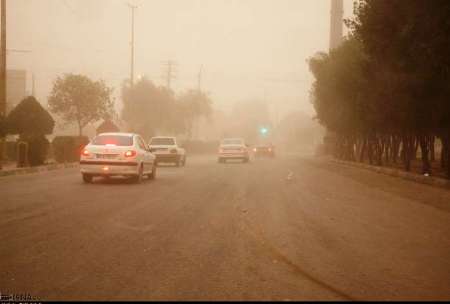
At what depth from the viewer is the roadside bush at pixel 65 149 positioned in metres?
32.9

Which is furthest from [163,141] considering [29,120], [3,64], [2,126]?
[3,64]

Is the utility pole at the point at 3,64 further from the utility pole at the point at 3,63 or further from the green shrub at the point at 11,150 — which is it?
the green shrub at the point at 11,150

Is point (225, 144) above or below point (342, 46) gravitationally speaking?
below

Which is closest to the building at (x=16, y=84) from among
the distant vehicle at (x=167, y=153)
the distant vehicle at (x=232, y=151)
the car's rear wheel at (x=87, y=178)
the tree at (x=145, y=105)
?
the tree at (x=145, y=105)

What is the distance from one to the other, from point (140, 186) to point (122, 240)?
33.2 feet

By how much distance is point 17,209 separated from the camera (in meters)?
11.8

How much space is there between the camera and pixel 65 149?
33.2m

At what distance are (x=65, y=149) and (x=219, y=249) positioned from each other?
88.5 feet

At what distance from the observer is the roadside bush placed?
1297 inches

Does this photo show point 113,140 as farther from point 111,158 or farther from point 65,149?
point 65,149

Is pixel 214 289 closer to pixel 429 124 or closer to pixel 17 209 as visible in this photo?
pixel 17 209

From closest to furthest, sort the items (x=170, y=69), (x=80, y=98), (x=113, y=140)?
1. (x=113, y=140)
2. (x=80, y=98)
3. (x=170, y=69)

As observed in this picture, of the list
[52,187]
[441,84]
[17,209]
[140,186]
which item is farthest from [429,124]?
[17,209]

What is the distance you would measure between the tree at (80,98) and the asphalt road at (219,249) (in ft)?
119
